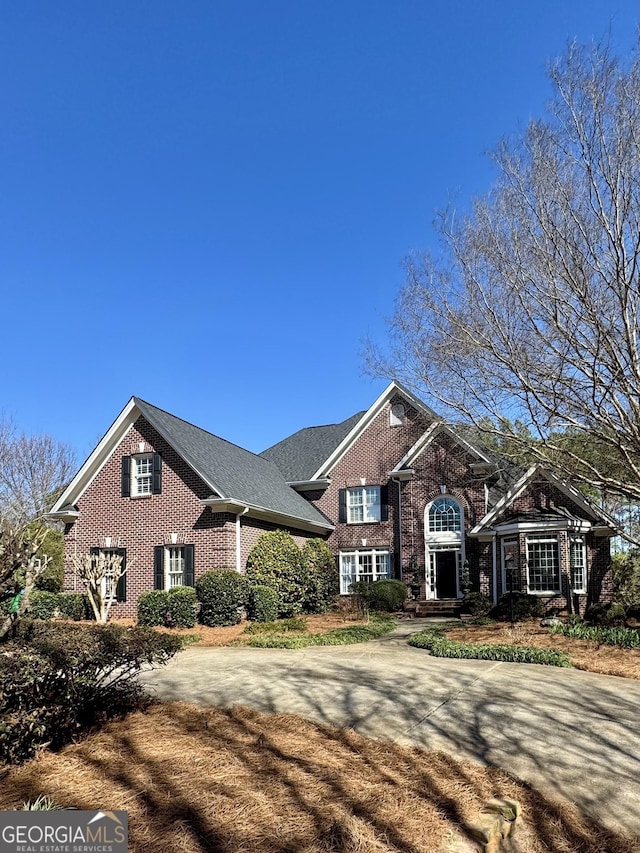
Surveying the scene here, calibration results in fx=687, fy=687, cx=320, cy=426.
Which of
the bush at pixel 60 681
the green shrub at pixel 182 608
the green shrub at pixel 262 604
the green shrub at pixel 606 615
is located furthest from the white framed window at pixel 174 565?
the bush at pixel 60 681

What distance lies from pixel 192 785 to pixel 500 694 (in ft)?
15.4

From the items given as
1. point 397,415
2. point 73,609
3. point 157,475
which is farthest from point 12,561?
point 397,415

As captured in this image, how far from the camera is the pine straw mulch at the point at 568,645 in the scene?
1078 cm

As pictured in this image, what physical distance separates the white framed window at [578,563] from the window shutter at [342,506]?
8.35 meters

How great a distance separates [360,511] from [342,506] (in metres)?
0.71

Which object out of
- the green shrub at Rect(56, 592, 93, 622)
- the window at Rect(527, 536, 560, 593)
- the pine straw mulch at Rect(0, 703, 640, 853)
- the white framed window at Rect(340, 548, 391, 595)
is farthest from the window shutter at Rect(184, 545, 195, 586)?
the pine straw mulch at Rect(0, 703, 640, 853)

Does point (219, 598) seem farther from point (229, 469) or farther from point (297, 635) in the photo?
point (229, 469)

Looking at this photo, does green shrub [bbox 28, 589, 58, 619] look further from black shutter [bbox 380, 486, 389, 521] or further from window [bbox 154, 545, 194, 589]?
black shutter [bbox 380, 486, 389, 521]

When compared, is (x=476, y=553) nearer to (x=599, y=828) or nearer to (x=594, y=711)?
(x=594, y=711)

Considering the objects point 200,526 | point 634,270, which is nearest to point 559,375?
point 634,270

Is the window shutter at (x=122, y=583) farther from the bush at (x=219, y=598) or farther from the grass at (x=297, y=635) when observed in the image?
the grass at (x=297, y=635)

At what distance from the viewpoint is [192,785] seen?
4605 millimetres

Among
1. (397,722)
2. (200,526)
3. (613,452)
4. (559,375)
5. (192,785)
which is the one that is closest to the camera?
(192,785)

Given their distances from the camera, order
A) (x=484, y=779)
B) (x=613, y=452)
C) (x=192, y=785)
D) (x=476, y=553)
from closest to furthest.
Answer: (x=192, y=785) < (x=484, y=779) < (x=613, y=452) < (x=476, y=553)
